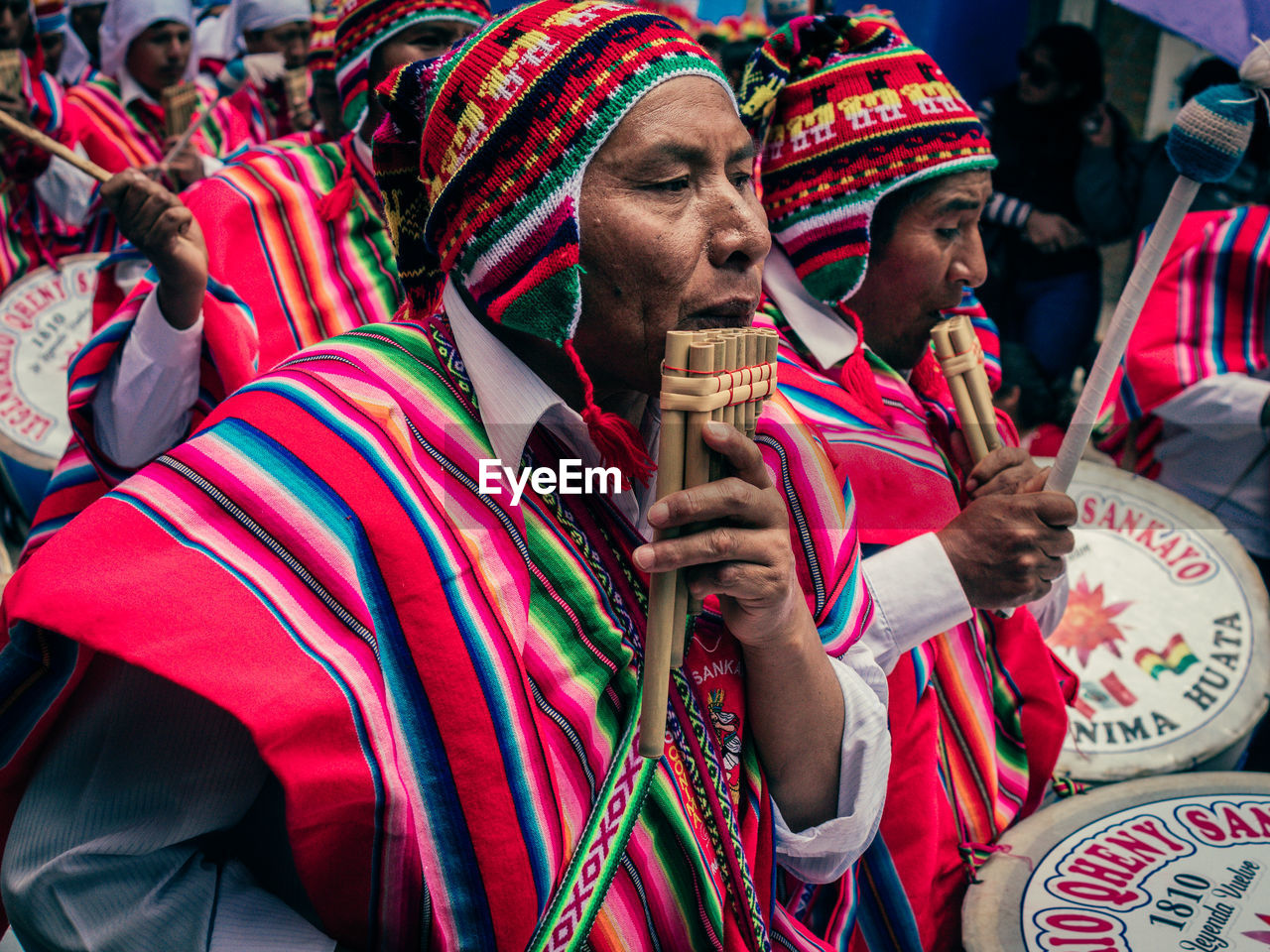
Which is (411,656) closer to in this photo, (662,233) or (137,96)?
(662,233)

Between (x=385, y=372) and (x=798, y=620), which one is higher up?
(x=385, y=372)

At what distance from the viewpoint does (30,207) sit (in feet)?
15.8

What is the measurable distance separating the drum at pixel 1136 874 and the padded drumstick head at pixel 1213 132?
1020 mm

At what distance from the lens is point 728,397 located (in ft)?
4.00

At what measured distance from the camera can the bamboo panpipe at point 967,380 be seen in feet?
7.02

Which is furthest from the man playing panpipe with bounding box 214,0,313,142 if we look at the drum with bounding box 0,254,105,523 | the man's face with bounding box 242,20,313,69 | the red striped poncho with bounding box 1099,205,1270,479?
the red striped poncho with bounding box 1099,205,1270,479

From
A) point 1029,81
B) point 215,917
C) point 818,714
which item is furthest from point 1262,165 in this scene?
point 215,917

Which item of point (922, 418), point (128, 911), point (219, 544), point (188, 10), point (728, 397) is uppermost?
point (728, 397)

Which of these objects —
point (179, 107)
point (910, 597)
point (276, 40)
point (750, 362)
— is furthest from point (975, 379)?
point (276, 40)

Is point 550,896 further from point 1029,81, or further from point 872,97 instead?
point 1029,81

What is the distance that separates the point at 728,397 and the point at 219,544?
0.56 meters

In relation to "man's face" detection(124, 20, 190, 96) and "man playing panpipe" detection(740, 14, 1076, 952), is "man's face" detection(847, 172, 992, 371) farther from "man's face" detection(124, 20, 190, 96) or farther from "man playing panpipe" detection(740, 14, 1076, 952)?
"man's face" detection(124, 20, 190, 96)

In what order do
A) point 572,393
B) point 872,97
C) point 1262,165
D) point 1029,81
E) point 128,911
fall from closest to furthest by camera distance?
point 128,911
point 572,393
point 872,97
point 1262,165
point 1029,81

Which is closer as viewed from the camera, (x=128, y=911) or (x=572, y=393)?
(x=128, y=911)
